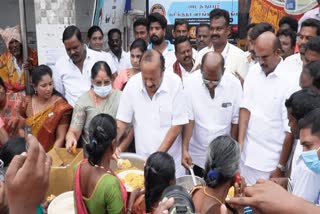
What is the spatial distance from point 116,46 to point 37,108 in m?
1.91

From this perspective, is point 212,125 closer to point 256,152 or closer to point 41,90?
point 256,152

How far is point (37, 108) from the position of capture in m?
4.20

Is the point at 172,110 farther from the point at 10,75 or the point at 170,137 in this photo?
the point at 10,75

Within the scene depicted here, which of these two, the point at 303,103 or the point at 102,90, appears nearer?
the point at 303,103

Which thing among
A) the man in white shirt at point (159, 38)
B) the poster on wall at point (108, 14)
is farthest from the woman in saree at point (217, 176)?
the poster on wall at point (108, 14)

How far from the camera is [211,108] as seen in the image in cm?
395

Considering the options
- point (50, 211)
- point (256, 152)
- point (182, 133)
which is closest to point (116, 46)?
point (182, 133)

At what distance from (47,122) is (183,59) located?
A: 5.83 ft

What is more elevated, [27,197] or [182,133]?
[27,197]

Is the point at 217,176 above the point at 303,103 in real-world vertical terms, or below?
below

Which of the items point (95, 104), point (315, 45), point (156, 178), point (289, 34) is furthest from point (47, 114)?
point (289, 34)

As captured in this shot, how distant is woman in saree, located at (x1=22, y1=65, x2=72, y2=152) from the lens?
162 inches

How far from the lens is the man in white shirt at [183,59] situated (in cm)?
498

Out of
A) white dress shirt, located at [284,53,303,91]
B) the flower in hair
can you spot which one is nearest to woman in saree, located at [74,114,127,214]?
the flower in hair
